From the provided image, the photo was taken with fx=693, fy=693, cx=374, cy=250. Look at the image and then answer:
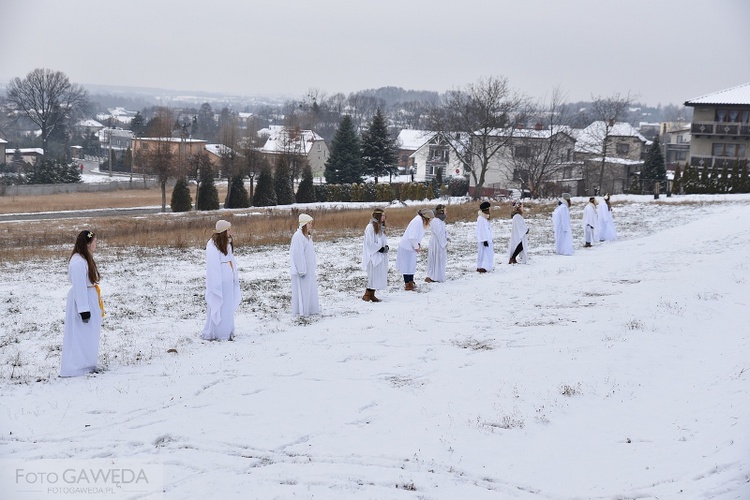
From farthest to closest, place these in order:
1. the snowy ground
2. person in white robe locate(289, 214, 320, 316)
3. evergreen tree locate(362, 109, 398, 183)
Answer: evergreen tree locate(362, 109, 398, 183) < person in white robe locate(289, 214, 320, 316) < the snowy ground

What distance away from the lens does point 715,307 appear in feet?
39.5

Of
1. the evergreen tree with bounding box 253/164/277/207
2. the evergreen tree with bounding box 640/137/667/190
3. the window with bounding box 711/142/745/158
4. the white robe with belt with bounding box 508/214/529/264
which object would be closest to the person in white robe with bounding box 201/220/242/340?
the white robe with belt with bounding box 508/214/529/264

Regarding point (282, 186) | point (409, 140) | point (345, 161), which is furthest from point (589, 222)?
point (409, 140)

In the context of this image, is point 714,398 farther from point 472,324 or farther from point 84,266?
point 84,266

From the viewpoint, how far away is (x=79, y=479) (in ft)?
20.4

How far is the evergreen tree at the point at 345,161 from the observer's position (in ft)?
219

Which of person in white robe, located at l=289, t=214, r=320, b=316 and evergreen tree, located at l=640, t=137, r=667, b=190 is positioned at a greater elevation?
evergreen tree, located at l=640, t=137, r=667, b=190

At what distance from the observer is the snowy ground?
6297mm

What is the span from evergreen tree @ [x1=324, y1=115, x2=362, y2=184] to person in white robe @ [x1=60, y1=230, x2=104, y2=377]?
190 ft

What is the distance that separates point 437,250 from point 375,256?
98.6 inches

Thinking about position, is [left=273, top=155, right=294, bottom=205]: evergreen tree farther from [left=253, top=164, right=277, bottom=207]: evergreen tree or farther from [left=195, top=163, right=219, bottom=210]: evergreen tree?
[left=195, top=163, right=219, bottom=210]: evergreen tree

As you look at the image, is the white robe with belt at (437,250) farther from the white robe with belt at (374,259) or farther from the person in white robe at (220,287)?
the person in white robe at (220,287)

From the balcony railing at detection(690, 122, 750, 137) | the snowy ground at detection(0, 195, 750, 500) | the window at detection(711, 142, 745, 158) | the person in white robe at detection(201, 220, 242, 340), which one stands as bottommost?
the snowy ground at detection(0, 195, 750, 500)

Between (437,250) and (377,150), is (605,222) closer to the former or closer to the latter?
(437,250)
